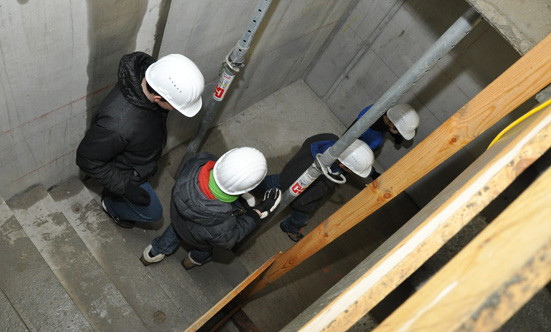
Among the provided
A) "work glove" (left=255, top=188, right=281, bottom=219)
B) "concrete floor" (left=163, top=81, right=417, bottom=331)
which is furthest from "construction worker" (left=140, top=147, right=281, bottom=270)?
"concrete floor" (left=163, top=81, right=417, bottom=331)

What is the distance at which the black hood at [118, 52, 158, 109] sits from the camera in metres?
3.22

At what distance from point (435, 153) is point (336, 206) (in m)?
3.55

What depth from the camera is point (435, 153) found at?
2.97 m

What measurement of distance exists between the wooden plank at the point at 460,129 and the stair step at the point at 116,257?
176cm

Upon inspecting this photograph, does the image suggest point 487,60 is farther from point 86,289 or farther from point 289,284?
point 86,289

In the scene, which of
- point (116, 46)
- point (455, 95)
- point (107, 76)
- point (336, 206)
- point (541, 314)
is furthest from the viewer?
point (336, 206)

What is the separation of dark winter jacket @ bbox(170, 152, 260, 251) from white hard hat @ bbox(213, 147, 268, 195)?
0.18 meters

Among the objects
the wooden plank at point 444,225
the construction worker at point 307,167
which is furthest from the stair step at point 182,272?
the wooden plank at point 444,225

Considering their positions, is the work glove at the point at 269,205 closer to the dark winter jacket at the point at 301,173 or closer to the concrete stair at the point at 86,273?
the dark winter jacket at the point at 301,173

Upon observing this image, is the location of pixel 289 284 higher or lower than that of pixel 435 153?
lower

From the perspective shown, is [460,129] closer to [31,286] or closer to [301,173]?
[301,173]

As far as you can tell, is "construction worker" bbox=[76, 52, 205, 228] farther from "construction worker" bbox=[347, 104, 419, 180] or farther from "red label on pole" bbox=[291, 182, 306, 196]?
"construction worker" bbox=[347, 104, 419, 180]

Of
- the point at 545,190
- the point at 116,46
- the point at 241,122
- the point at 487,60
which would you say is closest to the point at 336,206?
the point at 241,122

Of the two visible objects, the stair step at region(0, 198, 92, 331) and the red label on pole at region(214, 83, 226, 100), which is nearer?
the stair step at region(0, 198, 92, 331)
